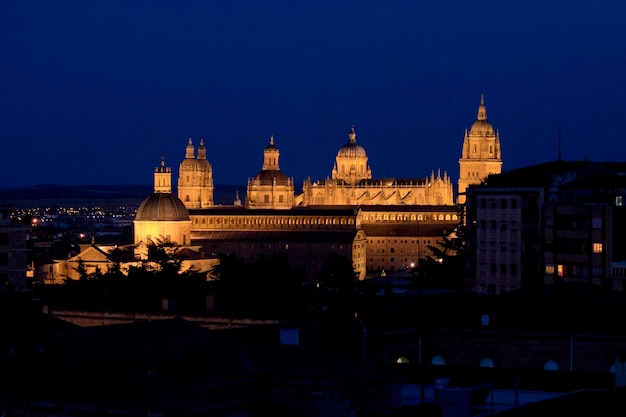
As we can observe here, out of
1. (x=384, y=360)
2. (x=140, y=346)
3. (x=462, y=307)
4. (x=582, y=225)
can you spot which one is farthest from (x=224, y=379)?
(x=582, y=225)

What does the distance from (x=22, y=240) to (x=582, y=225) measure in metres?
28.8

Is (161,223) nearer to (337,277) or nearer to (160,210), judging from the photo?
(160,210)

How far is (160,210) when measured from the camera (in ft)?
638

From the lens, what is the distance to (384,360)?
59406mm

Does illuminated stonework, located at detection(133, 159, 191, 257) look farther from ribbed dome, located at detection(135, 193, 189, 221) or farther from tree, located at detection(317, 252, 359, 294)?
tree, located at detection(317, 252, 359, 294)

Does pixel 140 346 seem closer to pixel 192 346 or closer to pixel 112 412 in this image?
pixel 192 346

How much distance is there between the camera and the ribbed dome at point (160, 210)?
636 feet

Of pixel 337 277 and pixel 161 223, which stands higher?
pixel 161 223

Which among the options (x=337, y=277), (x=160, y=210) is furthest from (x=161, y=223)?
(x=337, y=277)

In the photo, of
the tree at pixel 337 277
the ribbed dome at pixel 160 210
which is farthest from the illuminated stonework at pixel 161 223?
the tree at pixel 337 277

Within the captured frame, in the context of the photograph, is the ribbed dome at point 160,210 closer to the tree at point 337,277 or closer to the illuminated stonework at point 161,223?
the illuminated stonework at point 161,223

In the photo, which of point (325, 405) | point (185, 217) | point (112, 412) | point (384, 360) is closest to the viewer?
point (112, 412)

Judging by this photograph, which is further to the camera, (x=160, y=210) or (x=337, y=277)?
(x=160, y=210)

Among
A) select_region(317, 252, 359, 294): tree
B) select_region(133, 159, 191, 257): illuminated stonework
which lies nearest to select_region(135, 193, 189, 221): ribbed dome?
select_region(133, 159, 191, 257): illuminated stonework
